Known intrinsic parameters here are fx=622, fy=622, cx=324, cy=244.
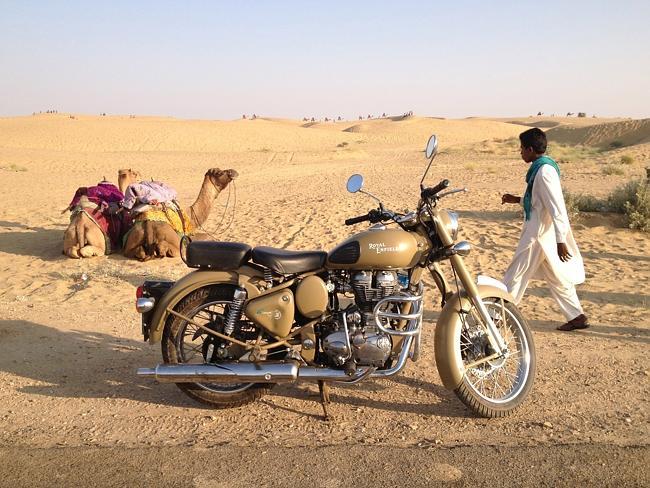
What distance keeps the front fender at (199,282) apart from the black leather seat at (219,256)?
5 centimetres

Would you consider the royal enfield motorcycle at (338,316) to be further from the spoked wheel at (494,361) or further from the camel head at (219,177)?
the camel head at (219,177)

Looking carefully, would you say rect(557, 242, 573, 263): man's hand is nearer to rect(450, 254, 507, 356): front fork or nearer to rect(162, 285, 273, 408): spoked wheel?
rect(450, 254, 507, 356): front fork

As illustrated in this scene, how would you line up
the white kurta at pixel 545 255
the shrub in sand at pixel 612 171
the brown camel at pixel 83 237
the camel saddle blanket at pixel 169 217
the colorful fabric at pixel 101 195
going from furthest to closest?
the shrub in sand at pixel 612 171 < the colorful fabric at pixel 101 195 < the camel saddle blanket at pixel 169 217 < the brown camel at pixel 83 237 < the white kurta at pixel 545 255

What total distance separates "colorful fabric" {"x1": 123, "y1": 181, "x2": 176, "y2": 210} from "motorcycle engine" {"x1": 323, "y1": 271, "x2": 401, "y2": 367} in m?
6.75

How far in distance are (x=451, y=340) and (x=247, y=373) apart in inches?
54.2

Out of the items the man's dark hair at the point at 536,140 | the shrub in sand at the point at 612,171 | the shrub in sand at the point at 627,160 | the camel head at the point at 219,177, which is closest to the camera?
the man's dark hair at the point at 536,140

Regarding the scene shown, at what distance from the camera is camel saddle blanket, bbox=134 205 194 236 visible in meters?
10.1

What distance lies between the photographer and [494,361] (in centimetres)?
439

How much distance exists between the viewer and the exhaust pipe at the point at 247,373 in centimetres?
411

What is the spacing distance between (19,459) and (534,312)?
17.2ft

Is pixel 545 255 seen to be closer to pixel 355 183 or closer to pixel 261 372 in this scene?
pixel 355 183

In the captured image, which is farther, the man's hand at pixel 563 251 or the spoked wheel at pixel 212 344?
the man's hand at pixel 563 251

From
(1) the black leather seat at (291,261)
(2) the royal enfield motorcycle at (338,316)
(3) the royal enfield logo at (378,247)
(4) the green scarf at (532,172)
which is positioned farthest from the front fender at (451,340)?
(4) the green scarf at (532,172)

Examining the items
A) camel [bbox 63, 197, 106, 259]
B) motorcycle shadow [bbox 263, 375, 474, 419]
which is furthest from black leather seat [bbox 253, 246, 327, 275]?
camel [bbox 63, 197, 106, 259]
